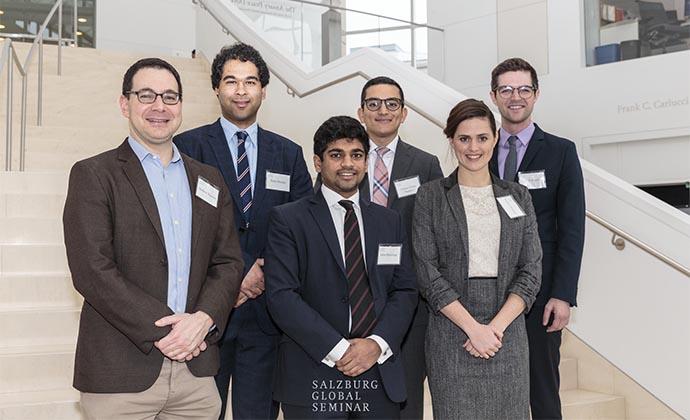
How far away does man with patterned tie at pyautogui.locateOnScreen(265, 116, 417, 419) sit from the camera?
2596 millimetres

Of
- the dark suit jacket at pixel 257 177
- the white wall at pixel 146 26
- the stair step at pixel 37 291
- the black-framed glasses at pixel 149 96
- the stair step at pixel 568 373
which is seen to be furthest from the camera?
the white wall at pixel 146 26

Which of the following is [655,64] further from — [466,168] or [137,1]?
[137,1]

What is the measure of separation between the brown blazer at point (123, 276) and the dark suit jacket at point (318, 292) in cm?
26

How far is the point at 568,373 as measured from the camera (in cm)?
450

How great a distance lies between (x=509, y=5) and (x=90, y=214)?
29.5ft

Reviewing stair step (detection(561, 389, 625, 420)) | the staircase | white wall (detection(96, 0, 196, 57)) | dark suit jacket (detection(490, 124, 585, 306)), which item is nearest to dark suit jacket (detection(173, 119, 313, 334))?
dark suit jacket (detection(490, 124, 585, 306))

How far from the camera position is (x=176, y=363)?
92.0 inches

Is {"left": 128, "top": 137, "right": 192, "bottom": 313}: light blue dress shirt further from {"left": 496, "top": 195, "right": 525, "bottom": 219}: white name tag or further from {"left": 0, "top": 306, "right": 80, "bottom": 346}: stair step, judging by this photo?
{"left": 0, "top": 306, "right": 80, "bottom": 346}: stair step

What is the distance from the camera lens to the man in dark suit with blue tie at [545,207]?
311cm

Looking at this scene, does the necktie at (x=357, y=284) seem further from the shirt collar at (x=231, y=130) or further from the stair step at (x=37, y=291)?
the stair step at (x=37, y=291)

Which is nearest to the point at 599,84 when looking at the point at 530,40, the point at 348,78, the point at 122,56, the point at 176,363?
the point at 530,40

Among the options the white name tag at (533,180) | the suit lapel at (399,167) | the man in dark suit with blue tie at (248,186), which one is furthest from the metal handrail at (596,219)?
the man in dark suit with blue tie at (248,186)

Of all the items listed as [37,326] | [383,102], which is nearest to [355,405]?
[383,102]

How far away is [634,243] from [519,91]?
4.36ft
